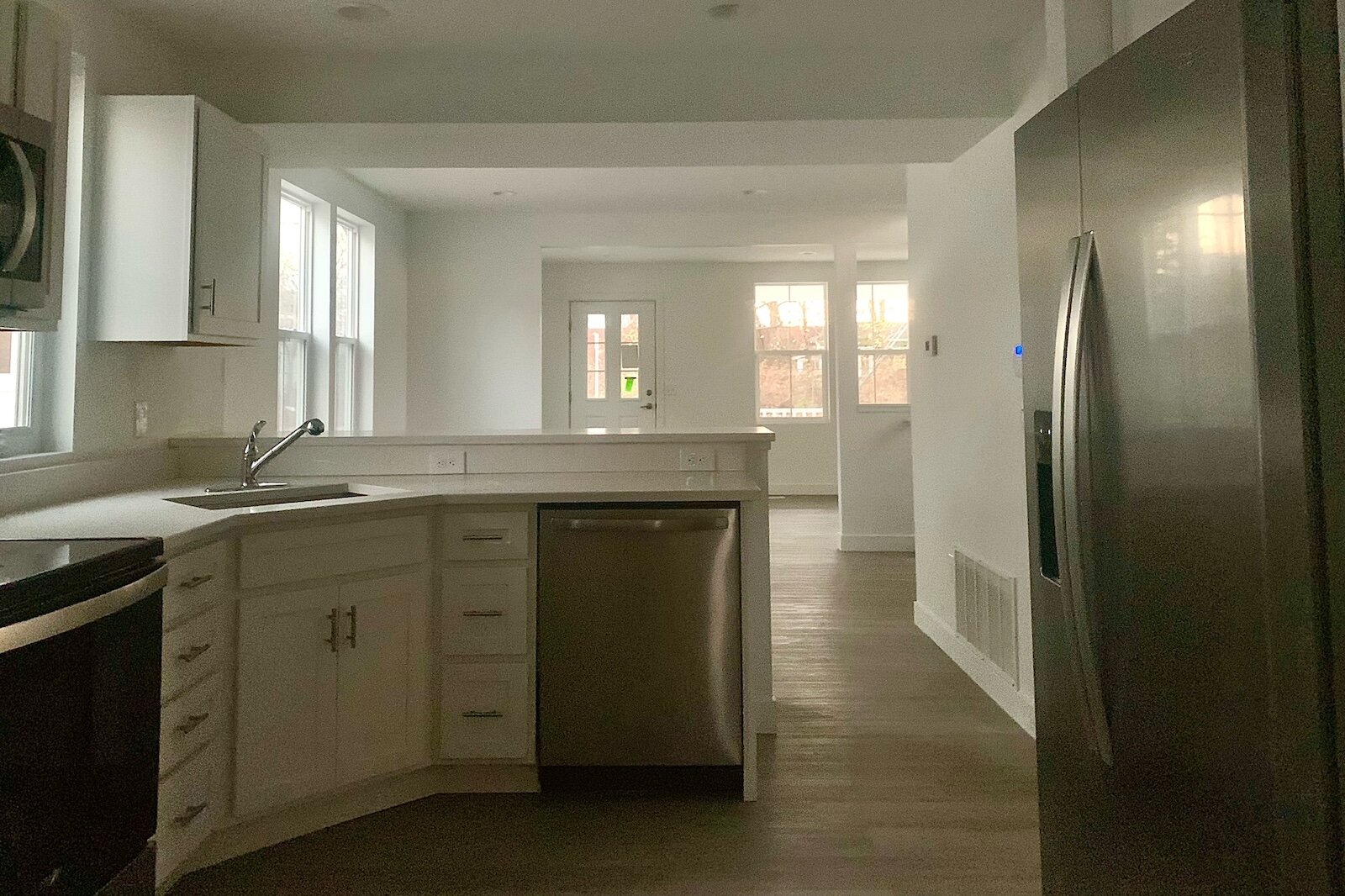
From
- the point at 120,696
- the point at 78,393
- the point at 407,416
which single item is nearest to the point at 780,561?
the point at 407,416

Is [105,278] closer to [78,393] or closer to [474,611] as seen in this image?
[78,393]

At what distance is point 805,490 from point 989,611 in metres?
5.85

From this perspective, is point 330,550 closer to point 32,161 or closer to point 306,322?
point 32,161

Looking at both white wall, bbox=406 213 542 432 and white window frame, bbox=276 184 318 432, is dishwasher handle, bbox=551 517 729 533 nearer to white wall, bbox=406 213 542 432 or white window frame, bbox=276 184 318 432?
white window frame, bbox=276 184 318 432

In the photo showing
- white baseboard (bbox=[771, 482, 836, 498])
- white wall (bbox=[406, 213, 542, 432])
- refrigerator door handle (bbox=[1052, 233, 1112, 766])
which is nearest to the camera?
refrigerator door handle (bbox=[1052, 233, 1112, 766])

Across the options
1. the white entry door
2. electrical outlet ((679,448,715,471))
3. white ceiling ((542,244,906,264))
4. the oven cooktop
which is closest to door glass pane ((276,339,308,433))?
electrical outlet ((679,448,715,471))

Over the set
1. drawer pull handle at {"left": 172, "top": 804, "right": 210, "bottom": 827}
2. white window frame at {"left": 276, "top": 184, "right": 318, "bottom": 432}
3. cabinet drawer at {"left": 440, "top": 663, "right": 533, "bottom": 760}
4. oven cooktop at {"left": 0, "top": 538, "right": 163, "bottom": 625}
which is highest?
white window frame at {"left": 276, "top": 184, "right": 318, "bottom": 432}

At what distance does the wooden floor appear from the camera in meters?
1.92

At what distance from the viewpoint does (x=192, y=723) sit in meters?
1.83

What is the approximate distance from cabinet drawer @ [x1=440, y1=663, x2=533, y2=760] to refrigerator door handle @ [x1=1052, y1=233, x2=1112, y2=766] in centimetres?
155

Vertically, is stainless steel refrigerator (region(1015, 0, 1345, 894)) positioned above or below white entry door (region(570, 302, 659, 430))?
below

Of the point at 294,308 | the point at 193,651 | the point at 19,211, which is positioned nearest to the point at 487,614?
the point at 193,651

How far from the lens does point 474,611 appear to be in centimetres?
235

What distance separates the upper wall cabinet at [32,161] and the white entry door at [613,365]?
655 centimetres
